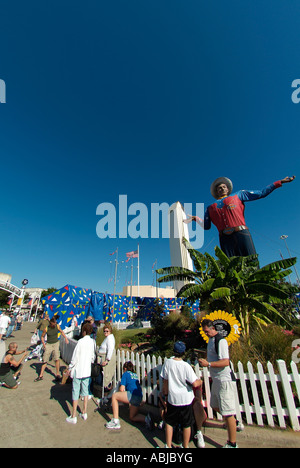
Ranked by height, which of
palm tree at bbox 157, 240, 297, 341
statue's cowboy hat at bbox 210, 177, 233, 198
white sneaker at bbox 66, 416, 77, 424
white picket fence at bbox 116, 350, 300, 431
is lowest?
white sneaker at bbox 66, 416, 77, 424

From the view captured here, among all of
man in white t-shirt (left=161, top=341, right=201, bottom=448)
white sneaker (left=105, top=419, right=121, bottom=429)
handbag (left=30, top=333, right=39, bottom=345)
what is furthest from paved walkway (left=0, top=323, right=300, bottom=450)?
handbag (left=30, top=333, right=39, bottom=345)

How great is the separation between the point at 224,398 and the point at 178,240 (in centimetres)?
3015

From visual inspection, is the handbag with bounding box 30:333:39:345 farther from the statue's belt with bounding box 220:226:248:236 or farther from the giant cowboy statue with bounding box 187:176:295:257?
the statue's belt with bounding box 220:226:248:236

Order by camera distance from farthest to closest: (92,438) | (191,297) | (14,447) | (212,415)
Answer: (191,297) → (212,415) → (92,438) → (14,447)

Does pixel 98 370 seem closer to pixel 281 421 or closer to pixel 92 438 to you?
pixel 92 438

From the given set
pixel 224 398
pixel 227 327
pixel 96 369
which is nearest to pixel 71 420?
pixel 96 369

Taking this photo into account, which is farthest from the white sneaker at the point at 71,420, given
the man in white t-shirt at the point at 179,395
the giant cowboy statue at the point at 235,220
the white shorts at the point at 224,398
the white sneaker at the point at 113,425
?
the giant cowboy statue at the point at 235,220

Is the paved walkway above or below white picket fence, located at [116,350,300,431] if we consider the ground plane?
below

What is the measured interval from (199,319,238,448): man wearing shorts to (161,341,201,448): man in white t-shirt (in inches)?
12.3

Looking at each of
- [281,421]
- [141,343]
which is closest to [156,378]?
[281,421]

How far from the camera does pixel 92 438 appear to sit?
3303 mm

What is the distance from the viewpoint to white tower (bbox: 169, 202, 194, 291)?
3088 cm

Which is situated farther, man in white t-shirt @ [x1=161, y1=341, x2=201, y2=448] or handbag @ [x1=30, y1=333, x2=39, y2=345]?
handbag @ [x1=30, y1=333, x2=39, y2=345]

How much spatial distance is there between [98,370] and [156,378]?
167 centimetres
